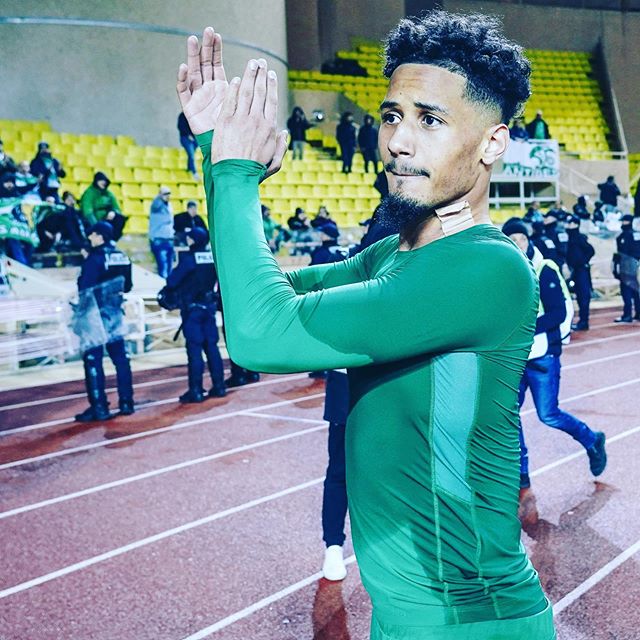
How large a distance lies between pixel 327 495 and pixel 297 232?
11.1 metres

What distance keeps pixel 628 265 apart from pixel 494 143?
45.0 feet

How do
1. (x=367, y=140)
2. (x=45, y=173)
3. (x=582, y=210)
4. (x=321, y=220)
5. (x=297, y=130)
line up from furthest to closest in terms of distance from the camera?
(x=297, y=130) < (x=367, y=140) < (x=582, y=210) < (x=321, y=220) < (x=45, y=173)

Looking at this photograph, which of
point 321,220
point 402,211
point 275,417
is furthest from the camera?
point 321,220

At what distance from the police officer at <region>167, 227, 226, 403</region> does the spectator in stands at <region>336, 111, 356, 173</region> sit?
1211 centimetres

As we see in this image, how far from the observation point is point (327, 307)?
1.22m

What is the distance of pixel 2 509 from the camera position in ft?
17.8

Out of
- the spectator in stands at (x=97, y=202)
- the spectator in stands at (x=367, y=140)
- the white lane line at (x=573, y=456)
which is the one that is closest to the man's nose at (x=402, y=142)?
the white lane line at (x=573, y=456)

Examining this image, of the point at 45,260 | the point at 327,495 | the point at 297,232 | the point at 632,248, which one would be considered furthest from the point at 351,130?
the point at 327,495

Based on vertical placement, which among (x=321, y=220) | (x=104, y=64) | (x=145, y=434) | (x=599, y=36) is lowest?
(x=145, y=434)

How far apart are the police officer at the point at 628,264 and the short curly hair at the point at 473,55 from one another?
13.5 metres

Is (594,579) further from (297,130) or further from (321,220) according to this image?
(297,130)

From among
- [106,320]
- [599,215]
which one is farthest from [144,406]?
[599,215]

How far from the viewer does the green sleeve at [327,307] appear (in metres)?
1.21

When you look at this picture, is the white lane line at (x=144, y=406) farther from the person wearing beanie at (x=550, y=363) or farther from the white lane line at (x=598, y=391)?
the person wearing beanie at (x=550, y=363)
